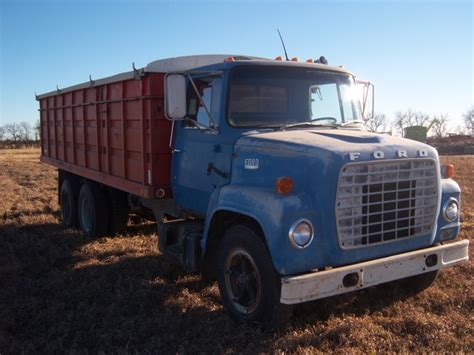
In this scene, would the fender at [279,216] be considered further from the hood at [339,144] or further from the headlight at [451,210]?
the headlight at [451,210]

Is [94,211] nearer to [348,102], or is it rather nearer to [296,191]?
[348,102]

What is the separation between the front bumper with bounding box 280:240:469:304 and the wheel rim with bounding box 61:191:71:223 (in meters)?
6.65

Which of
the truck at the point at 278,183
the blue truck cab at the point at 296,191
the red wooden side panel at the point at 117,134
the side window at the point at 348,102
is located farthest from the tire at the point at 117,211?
the side window at the point at 348,102

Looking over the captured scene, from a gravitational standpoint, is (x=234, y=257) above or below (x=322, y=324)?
above

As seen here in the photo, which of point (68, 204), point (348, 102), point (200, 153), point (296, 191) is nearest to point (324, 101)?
point (348, 102)

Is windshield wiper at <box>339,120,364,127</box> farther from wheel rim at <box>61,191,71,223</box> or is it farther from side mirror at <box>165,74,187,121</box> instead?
wheel rim at <box>61,191,71,223</box>

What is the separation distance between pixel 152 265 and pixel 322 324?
2.79 meters

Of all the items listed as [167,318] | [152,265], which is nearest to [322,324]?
[167,318]

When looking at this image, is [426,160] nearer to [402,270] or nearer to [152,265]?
[402,270]

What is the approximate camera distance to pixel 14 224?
9328mm

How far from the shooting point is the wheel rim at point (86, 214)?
855cm

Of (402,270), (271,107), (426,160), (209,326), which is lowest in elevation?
(209,326)

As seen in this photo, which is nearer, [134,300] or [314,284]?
[314,284]

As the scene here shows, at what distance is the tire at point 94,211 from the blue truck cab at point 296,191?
2967mm
